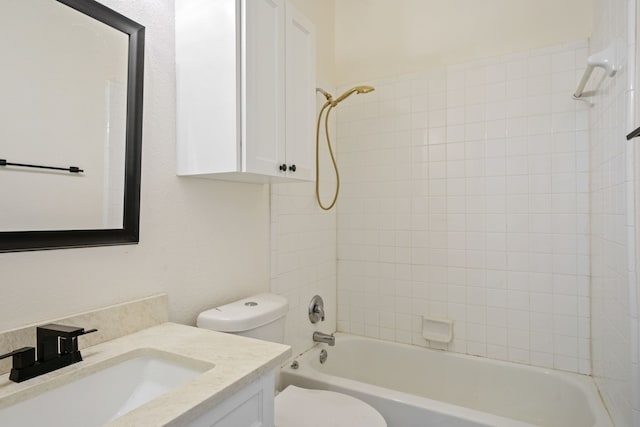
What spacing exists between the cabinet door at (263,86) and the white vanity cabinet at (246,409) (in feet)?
2.19

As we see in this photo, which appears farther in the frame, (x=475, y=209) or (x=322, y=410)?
(x=475, y=209)

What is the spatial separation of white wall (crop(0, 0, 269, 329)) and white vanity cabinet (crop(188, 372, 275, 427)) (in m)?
0.54

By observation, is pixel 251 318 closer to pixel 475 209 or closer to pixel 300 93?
pixel 300 93

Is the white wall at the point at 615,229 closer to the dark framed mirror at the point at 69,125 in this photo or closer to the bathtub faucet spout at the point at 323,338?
the bathtub faucet spout at the point at 323,338

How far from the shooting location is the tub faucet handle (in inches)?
85.0

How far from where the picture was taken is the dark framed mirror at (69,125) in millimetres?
888

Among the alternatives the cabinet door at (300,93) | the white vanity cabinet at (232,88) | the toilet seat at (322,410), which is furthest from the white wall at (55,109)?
the toilet seat at (322,410)

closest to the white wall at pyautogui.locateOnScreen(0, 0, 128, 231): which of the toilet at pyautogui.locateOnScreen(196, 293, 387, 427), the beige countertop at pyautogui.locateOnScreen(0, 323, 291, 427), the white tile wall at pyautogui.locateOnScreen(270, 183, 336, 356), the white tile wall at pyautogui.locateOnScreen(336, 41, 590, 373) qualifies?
the beige countertop at pyautogui.locateOnScreen(0, 323, 291, 427)

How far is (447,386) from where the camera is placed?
83.4 inches

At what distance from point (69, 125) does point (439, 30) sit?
2091mm

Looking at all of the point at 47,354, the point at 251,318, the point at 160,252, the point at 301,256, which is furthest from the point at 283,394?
the point at 47,354

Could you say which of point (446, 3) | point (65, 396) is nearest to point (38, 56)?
point (65, 396)

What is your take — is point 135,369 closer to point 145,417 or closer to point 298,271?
point 145,417

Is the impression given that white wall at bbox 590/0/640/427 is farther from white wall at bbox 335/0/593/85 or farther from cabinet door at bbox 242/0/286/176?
cabinet door at bbox 242/0/286/176
